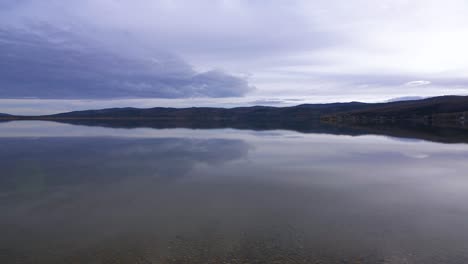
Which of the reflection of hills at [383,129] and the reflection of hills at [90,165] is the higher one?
the reflection of hills at [383,129]

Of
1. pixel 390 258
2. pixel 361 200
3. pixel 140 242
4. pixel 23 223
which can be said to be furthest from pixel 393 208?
pixel 23 223

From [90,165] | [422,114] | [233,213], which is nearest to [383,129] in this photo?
[90,165]

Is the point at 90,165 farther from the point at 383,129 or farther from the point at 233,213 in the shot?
the point at 383,129

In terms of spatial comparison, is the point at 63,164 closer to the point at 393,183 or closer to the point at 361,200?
the point at 361,200

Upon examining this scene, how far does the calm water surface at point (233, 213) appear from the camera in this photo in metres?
9.09

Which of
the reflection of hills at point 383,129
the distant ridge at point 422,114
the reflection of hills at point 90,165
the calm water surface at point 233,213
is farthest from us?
the distant ridge at point 422,114

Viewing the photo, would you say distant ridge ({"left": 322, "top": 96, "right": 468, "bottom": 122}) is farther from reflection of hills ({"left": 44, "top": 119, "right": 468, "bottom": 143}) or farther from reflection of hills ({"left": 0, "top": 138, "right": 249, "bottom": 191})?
reflection of hills ({"left": 0, "top": 138, "right": 249, "bottom": 191})

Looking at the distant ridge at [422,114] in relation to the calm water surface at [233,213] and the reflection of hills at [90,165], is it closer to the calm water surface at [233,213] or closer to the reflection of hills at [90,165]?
the calm water surface at [233,213]

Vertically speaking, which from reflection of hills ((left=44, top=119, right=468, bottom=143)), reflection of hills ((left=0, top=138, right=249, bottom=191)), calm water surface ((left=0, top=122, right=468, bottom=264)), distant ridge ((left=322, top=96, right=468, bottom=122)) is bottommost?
calm water surface ((left=0, top=122, right=468, bottom=264))

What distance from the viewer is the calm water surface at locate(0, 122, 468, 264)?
9.09 m

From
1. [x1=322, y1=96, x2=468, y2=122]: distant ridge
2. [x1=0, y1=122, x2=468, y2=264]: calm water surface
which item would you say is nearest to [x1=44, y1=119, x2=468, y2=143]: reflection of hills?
[x1=0, y1=122, x2=468, y2=264]: calm water surface

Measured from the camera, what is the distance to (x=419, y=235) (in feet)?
34.0

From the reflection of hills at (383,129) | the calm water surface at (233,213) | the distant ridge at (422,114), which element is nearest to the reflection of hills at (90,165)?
the calm water surface at (233,213)

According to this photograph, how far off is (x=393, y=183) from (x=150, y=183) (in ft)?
42.3
